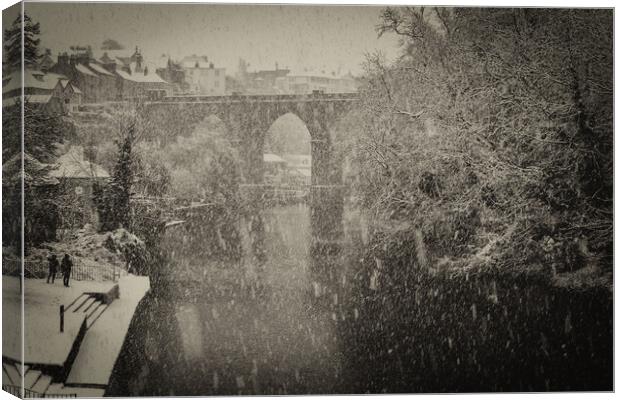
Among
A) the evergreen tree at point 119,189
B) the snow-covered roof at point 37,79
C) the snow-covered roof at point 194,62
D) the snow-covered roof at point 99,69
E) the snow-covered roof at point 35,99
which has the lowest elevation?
the evergreen tree at point 119,189

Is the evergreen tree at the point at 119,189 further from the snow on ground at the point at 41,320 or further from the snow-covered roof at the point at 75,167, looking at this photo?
the snow on ground at the point at 41,320

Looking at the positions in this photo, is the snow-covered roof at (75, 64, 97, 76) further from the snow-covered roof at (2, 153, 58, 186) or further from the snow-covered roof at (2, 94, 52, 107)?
the snow-covered roof at (2, 153, 58, 186)

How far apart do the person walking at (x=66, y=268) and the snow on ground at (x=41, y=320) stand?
0.04 m

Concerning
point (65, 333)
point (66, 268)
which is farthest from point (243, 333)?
point (66, 268)

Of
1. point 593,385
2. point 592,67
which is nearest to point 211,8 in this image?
point 592,67

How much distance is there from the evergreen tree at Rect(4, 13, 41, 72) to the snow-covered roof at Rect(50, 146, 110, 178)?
0.87 metres

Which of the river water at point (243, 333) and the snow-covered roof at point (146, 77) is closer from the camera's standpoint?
the snow-covered roof at point (146, 77)

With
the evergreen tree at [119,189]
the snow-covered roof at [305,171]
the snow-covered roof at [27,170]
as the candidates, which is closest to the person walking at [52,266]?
the evergreen tree at [119,189]

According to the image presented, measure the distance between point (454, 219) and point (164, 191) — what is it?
2773 mm

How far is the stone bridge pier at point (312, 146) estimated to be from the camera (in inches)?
242

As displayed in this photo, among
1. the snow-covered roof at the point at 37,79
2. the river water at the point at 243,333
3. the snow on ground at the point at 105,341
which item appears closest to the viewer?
the snow-covered roof at the point at 37,79

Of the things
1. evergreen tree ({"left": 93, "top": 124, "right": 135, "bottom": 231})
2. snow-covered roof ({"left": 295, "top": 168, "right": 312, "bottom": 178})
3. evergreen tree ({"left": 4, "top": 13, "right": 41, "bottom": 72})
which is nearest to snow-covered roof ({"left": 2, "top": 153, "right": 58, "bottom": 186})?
evergreen tree ({"left": 93, "top": 124, "right": 135, "bottom": 231})

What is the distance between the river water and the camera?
6098 millimetres

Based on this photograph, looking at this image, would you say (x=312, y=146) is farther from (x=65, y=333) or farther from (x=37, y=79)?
(x=65, y=333)
